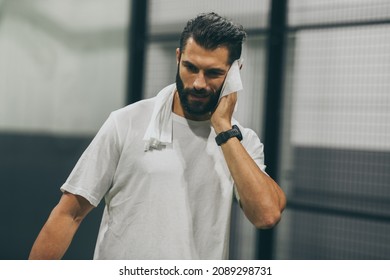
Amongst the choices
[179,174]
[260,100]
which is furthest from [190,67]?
[260,100]

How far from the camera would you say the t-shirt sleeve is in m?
1.56

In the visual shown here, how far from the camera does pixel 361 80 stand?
253 cm

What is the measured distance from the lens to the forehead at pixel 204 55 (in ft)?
5.30

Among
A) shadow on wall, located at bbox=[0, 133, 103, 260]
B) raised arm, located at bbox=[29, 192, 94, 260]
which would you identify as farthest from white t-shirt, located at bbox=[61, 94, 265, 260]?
shadow on wall, located at bbox=[0, 133, 103, 260]

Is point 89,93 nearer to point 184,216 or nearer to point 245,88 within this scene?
point 245,88

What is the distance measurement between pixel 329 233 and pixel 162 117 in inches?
54.7

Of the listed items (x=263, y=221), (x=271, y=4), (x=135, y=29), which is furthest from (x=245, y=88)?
(x=263, y=221)

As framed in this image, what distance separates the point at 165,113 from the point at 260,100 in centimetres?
120

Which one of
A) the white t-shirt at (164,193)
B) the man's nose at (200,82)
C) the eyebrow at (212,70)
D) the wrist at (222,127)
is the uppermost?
the eyebrow at (212,70)

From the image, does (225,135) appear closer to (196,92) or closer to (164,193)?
(196,92)

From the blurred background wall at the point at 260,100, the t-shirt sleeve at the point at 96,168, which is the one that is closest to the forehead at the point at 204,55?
the t-shirt sleeve at the point at 96,168

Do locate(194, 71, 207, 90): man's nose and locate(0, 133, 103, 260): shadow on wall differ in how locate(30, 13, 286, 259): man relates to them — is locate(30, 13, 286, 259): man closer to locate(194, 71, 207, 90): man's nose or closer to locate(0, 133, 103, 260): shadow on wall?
locate(194, 71, 207, 90): man's nose

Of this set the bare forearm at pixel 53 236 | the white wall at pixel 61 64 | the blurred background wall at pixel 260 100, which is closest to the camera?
the bare forearm at pixel 53 236

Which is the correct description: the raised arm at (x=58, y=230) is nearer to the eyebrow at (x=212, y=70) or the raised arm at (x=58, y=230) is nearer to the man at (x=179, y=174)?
the man at (x=179, y=174)
